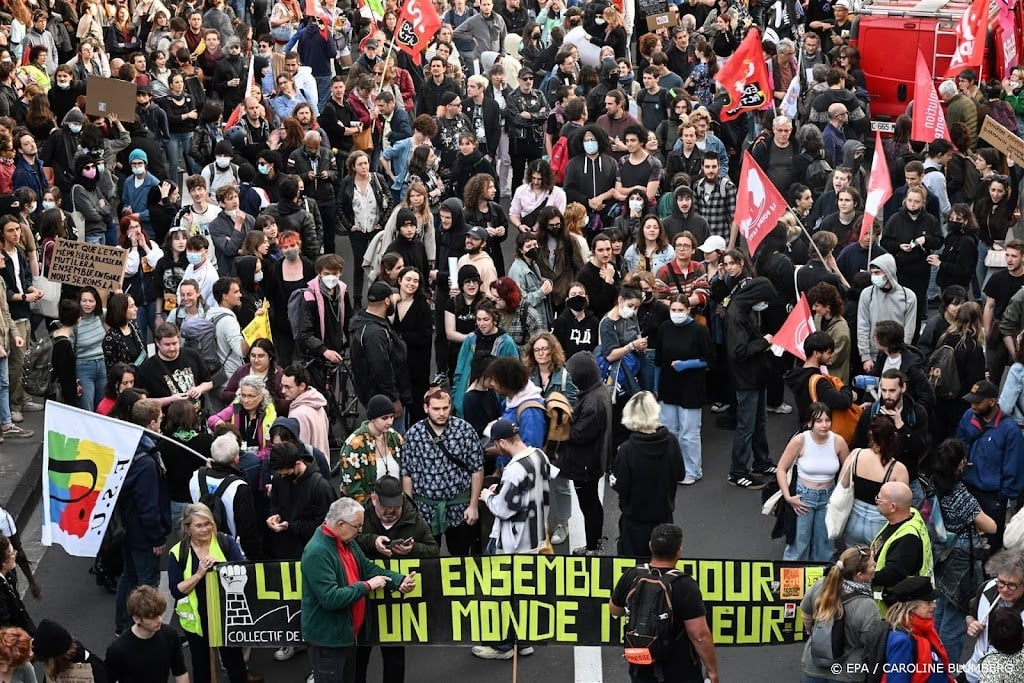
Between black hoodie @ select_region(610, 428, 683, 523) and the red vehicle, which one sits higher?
the red vehicle

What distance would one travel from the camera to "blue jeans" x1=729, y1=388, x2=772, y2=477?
12992mm

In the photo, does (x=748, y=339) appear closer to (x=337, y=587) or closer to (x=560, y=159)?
(x=337, y=587)

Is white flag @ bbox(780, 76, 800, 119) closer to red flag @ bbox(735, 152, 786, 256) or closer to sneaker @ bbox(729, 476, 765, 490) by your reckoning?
red flag @ bbox(735, 152, 786, 256)

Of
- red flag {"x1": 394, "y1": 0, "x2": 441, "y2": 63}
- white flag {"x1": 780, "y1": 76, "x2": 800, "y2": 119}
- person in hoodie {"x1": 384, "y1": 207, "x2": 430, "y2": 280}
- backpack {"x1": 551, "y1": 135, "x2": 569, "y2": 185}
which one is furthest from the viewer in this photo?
white flag {"x1": 780, "y1": 76, "x2": 800, "y2": 119}

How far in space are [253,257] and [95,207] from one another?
2.76 meters

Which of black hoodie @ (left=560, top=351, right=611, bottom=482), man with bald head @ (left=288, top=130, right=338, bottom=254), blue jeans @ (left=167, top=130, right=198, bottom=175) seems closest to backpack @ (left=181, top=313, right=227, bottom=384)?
black hoodie @ (left=560, top=351, right=611, bottom=482)

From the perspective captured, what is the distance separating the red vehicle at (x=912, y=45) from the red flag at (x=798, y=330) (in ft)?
29.2

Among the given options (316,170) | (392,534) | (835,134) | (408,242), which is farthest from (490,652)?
(835,134)

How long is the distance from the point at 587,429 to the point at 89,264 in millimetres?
4929

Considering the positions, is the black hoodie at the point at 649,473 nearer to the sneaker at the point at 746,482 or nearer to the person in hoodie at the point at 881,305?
the sneaker at the point at 746,482

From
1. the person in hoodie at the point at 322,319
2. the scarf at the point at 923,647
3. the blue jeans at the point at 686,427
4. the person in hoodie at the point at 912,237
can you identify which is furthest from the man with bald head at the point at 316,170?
the scarf at the point at 923,647

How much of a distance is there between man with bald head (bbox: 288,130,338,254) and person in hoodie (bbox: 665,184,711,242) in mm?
3666

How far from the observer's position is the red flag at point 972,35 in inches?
736

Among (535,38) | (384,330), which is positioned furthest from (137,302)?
(535,38)
